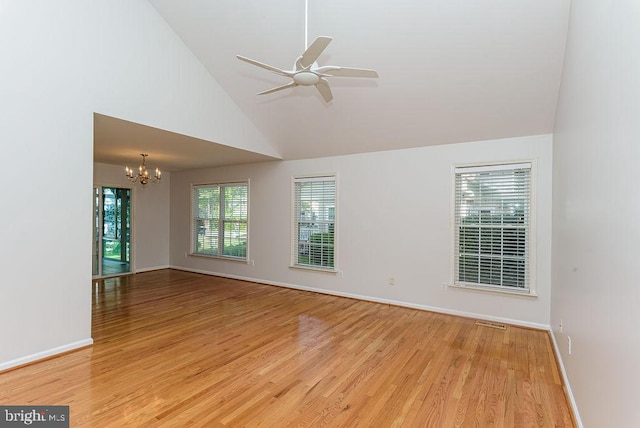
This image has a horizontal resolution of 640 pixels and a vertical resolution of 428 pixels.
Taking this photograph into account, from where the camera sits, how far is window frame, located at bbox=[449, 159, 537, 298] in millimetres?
4066

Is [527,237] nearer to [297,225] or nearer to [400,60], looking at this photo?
[400,60]

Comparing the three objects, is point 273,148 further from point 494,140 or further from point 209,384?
point 209,384

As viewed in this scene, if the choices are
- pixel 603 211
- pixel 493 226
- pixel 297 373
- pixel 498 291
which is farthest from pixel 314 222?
pixel 603 211

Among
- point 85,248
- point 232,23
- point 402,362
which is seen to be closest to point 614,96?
point 402,362

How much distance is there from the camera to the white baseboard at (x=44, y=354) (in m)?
2.82

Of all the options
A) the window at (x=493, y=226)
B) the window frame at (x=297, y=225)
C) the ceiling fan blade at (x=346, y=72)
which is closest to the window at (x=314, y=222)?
the window frame at (x=297, y=225)

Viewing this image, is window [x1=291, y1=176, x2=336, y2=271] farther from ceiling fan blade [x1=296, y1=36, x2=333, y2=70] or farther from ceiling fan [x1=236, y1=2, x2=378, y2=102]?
ceiling fan blade [x1=296, y1=36, x2=333, y2=70]

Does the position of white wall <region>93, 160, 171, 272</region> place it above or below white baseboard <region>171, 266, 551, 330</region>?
above

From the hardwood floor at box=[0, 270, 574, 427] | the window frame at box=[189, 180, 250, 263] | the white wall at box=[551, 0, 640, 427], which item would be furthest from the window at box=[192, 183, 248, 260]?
the white wall at box=[551, 0, 640, 427]

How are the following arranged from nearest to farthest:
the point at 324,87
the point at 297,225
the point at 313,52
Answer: the point at 313,52 → the point at 324,87 → the point at 297,225

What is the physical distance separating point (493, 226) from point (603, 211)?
280 cm

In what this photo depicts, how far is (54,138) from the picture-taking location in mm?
3088

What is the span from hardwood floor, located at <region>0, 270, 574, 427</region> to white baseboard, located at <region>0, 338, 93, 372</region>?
0.25 feet

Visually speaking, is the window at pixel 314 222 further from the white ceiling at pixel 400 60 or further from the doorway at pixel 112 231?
the doorway at pixel 112 231
